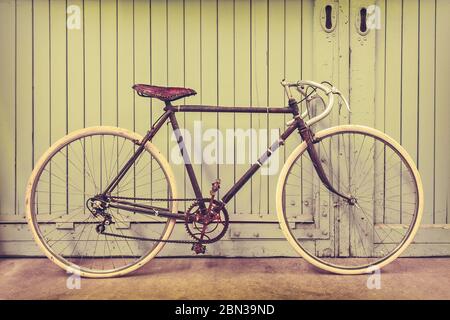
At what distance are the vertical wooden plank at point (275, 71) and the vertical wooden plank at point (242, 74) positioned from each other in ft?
0.46

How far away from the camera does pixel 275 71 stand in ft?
10.8

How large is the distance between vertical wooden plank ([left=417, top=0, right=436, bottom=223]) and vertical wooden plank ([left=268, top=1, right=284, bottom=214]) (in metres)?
0.91

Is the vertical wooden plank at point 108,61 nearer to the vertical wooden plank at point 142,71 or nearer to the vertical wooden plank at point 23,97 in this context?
the vertical wooden plank at point 142,71

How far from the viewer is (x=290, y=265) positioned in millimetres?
3170

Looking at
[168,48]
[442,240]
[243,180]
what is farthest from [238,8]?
[442,240]

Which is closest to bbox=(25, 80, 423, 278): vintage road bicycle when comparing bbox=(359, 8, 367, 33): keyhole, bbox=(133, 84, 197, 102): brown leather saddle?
bbox=(359, 8, 367, 33): keyhole

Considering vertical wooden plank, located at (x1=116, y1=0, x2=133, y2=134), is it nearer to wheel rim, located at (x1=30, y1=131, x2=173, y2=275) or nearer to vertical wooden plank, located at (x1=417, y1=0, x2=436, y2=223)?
wheel rim, located at (x1=30, y1=131, x2=173, y2=275)

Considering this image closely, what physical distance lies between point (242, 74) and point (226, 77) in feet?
0.38

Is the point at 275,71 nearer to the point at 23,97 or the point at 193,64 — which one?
the point at 193,64

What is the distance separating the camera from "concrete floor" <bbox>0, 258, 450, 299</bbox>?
2.64 metres

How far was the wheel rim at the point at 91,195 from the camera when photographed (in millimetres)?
3283

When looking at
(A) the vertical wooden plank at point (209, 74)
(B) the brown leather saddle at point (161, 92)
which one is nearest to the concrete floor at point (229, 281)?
(A) the vertical wooden plank at point (209, 74)

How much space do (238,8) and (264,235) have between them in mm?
1622

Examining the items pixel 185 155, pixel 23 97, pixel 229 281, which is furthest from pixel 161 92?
pixel 229 281
